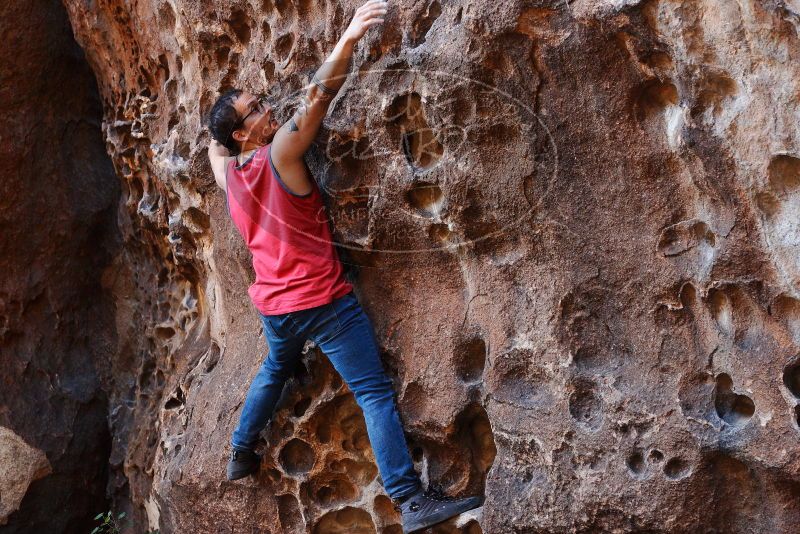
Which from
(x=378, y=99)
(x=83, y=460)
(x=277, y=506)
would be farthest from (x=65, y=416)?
(x=378, y=99)

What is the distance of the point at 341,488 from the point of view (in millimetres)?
3135

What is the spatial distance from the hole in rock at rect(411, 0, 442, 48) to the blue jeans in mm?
825

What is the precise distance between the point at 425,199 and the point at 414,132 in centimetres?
21

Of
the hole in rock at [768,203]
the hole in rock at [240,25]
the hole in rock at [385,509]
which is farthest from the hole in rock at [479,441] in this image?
the hole in rock at [240,25]

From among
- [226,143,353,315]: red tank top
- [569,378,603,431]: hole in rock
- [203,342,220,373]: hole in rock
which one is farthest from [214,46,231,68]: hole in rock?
[569,378,603,431]: hole in rock

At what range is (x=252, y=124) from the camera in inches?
116

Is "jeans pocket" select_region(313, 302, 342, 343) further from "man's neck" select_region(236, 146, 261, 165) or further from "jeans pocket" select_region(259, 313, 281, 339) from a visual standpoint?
"man's neck" select_region(236, 146, 261, 165)

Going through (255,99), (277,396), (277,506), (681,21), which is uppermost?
(255,99)

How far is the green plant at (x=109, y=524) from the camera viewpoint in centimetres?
443

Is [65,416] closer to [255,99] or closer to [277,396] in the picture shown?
[277,396]

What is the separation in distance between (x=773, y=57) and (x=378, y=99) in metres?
1.12

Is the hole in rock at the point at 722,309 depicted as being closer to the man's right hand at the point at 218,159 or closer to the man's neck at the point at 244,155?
the man's neck at the point at 244,155

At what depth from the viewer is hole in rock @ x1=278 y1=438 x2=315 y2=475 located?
3.13 meters

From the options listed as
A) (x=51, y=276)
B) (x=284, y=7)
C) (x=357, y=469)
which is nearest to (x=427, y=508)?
(x=357, y=469)
